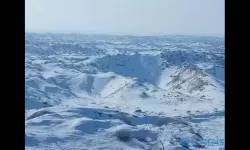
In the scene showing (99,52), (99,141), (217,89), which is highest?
(99,52)

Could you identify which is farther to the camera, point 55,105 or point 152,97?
point 152,97

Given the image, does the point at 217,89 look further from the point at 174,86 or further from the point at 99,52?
the point at 99,52

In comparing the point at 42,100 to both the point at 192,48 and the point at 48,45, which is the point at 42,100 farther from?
the point at 192,48
